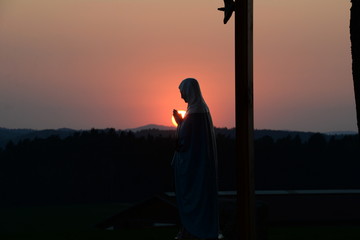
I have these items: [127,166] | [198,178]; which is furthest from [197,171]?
[127,166]

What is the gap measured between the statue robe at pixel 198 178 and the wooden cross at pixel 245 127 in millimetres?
1800

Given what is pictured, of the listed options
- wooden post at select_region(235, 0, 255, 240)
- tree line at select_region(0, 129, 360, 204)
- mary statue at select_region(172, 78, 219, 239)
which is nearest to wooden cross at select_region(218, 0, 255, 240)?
wooden post at select_region(235, 0, 255, 240)

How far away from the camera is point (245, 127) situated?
6465mm

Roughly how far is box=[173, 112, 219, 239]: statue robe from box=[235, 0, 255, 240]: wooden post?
1.80 m

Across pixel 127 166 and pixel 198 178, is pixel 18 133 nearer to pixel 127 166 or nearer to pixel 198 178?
pixel 127 166

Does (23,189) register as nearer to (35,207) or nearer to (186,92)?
(35,207)

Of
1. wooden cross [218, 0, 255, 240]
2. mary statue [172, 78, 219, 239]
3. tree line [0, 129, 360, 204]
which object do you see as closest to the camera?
wooden cross [218, 0, 255, 240]

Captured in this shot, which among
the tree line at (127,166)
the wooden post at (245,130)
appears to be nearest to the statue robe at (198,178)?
the wooden post at (245,130)

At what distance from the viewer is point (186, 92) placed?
27.2 ft

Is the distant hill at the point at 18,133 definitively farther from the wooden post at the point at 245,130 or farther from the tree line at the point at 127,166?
the wooden post at the point at 245,130

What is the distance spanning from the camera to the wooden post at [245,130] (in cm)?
645

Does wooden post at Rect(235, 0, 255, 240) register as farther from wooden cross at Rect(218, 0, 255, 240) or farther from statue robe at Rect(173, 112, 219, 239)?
statue robe at Rect(173, 112, 219, 239)

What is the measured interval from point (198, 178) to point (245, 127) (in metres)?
2.05

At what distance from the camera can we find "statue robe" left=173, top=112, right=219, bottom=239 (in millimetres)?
8305
